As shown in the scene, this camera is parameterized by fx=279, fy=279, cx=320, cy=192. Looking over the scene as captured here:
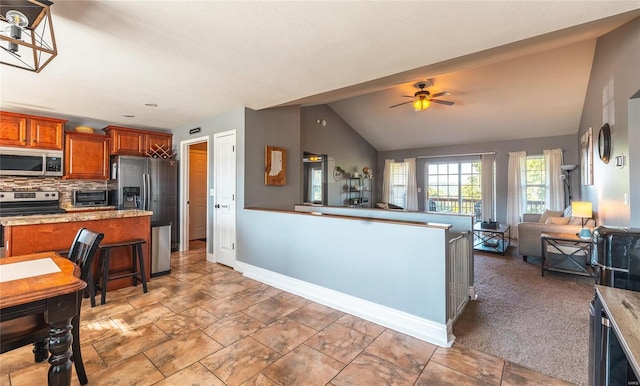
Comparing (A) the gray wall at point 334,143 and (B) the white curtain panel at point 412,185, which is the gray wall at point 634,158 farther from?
(B) the white curtain panel at point 412,185

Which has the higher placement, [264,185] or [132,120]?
[132,120]

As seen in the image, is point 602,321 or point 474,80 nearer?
point 602,321

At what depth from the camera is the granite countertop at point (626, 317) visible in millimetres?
815

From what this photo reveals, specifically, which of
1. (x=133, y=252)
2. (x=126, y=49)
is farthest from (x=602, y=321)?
(x=133, y=252)

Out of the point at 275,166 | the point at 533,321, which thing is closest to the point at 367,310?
the point at 533,321

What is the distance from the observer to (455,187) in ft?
25.2

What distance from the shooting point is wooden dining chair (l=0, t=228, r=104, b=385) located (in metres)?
1.37

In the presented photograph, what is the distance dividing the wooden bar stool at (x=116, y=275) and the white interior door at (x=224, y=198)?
115 centimetres

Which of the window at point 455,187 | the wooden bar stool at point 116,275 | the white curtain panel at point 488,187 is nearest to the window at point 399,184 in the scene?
the window at point 455,187

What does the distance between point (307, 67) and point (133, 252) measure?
118 inches

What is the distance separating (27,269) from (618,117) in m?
5.16

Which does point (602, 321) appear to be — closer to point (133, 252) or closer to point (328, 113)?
point (133, 252)

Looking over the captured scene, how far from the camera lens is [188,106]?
3936 mm

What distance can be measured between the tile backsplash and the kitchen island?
7.00 feet
